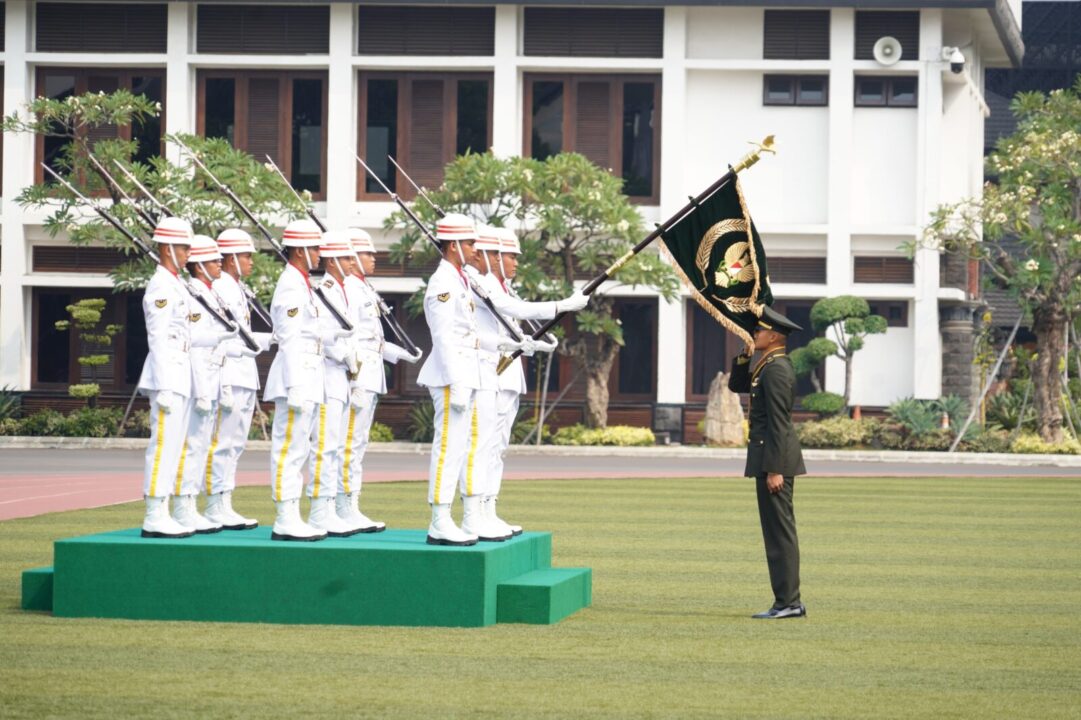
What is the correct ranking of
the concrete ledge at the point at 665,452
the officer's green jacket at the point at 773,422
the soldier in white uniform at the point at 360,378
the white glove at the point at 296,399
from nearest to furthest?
the officer's green jacket at the point at 773,422 < the white glove at the point at 296,399 < the soldier in white uniform at the point at 360,378 < the concrete ledge at the point at 665,452

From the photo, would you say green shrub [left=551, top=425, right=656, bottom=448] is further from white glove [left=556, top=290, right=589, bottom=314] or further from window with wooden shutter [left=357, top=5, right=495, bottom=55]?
Result: white glove [left=556, top=290, right=589, bottom=314]

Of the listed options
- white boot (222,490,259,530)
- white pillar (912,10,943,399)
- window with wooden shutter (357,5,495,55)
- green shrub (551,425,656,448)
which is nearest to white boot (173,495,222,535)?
white boot (222,490,259,530)

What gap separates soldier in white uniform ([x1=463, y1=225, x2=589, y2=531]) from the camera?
12.9m

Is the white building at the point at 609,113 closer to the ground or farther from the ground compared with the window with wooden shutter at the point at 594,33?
closer to the ground

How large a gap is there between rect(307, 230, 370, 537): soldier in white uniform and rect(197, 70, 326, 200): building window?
24.3m

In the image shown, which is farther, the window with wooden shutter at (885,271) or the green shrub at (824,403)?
the window with wooden shutter at (885,271)

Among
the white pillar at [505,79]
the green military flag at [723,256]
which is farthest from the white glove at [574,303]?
the white pillar at [505,79]

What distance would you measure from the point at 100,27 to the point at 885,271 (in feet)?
54.2

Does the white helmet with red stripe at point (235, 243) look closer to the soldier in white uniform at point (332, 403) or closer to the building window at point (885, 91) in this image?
the soldier in white uniform at point (332, 403)

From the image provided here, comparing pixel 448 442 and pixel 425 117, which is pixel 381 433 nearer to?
pixel 425 117

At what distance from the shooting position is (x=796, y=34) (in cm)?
3697

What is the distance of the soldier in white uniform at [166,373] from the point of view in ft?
41.9

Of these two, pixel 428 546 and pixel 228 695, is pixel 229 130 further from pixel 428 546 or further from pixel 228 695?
pixel 228 695

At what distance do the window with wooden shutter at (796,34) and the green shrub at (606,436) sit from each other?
8322 mm
